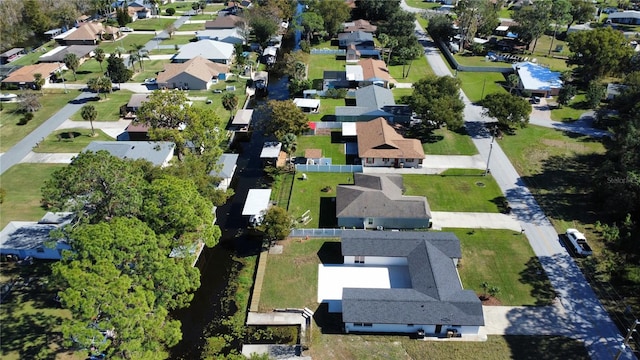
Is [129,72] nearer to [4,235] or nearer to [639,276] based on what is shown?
[4,235]

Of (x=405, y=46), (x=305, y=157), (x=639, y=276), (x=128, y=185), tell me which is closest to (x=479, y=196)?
(x=639, y=276)

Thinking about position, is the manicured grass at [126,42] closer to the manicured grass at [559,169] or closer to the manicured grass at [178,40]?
the manicured grass at [178,40]

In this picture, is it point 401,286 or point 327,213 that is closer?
point 401,286

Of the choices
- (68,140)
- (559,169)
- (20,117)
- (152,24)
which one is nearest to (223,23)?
(152,24)

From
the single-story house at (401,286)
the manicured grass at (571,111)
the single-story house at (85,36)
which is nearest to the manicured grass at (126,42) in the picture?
the single-story house at (85,36)

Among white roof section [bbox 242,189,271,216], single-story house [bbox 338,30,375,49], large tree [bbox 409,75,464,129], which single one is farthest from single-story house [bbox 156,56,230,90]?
large tree [bbox 409,75,464,129]

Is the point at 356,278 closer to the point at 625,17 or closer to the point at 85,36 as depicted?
the point at 85,36


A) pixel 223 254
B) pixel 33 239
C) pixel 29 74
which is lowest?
pixel 223 254
